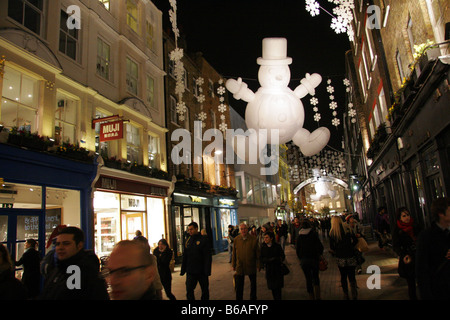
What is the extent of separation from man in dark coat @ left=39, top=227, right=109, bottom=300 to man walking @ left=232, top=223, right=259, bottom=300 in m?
4.24

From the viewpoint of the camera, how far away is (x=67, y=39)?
37.7 feet

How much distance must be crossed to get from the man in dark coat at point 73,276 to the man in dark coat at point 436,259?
3108 millimetres

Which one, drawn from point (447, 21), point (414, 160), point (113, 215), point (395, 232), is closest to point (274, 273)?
point (395, 232)

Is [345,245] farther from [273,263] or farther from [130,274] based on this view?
[130,274]

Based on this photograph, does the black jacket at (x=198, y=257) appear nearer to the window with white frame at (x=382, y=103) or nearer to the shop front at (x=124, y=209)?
the shop front at (x=124, y=209)

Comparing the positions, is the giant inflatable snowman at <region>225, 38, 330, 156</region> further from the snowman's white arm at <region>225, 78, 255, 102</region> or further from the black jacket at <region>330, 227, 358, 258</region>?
the black jacket at <region>330, 227, 358, 258</region>

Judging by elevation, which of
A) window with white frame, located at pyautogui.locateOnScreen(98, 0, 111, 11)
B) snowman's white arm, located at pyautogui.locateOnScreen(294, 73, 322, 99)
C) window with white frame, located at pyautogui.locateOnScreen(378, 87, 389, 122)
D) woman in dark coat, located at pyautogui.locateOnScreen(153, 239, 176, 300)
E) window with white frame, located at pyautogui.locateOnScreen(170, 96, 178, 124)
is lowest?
woman in dark coat, located at pyautogui.locateOnScreen(153, 239, 176, 300)

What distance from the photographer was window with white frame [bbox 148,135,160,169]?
15.9 m

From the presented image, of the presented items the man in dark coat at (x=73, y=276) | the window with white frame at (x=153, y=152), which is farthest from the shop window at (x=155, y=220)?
the man in dark coat at (x=73, y=276)

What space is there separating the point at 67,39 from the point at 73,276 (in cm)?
1111

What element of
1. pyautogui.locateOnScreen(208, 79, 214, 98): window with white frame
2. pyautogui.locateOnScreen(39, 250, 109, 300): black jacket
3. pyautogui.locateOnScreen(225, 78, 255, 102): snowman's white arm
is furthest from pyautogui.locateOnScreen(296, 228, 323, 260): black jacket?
pyautogui.locateOnScreen(208, 79, 214, 98): window with white frame

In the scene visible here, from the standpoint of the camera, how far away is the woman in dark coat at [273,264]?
6.56 m
